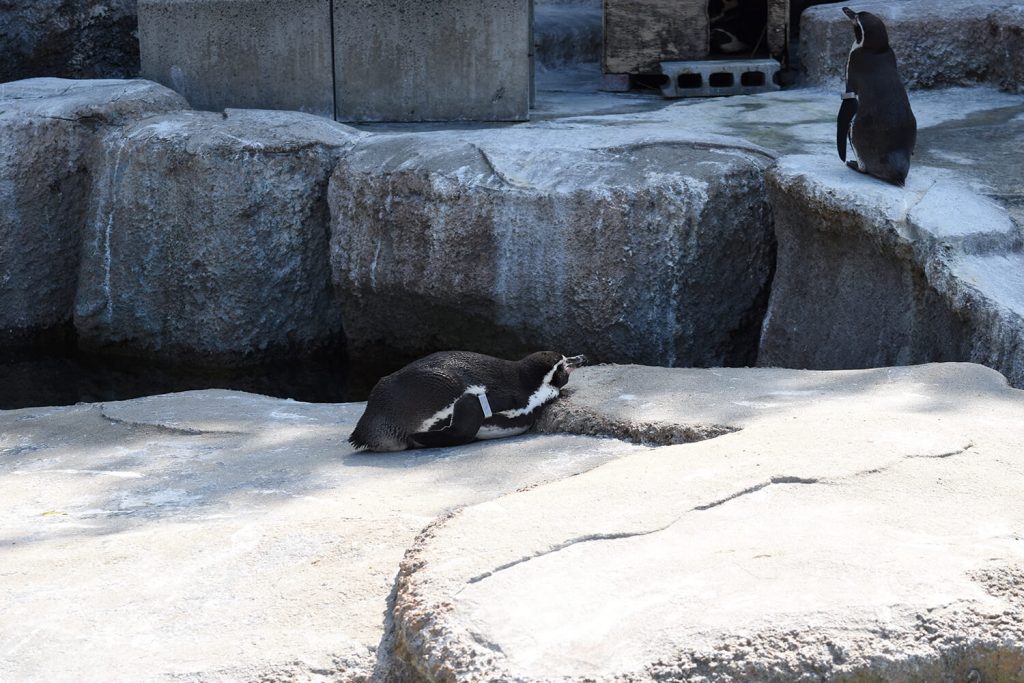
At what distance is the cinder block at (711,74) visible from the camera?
796 cm

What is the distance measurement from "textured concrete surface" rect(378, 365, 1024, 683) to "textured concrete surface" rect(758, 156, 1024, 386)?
42.1 inches

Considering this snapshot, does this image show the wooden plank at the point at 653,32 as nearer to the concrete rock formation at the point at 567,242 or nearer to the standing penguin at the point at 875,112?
the concrete rock formation at the point at 567,242

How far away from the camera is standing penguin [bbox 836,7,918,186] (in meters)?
4.77

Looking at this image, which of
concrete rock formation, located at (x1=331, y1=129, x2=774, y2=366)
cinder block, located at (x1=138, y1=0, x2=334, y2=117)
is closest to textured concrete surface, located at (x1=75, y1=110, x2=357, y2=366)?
concrete rock formation, located at (x1=331, y1=129, x2=774, y2=366)

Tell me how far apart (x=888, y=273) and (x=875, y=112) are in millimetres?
685

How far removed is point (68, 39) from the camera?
320 inches

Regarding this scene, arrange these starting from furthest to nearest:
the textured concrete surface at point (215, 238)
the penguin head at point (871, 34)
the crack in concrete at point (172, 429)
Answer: the textured concrete surface at point (215, 238)
the penguin head at point (871, 34)
the crack in concrete at point (172, 429)

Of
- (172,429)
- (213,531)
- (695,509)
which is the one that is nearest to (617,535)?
(695,509)

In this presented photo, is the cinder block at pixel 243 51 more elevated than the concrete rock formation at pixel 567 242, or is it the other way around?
the cinder block at pixel 243 51

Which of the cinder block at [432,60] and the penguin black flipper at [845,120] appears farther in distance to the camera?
the cinder block at [432,60]

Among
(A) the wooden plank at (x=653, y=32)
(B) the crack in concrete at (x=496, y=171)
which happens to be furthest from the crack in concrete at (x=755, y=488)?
(A) the wooden plank at (x=653, y=32)

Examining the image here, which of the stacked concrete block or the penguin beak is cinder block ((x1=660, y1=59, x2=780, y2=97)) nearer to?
the stacked concrete block

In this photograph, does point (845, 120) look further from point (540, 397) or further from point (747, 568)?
point (747, 568)

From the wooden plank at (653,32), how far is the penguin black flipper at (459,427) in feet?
15.4
